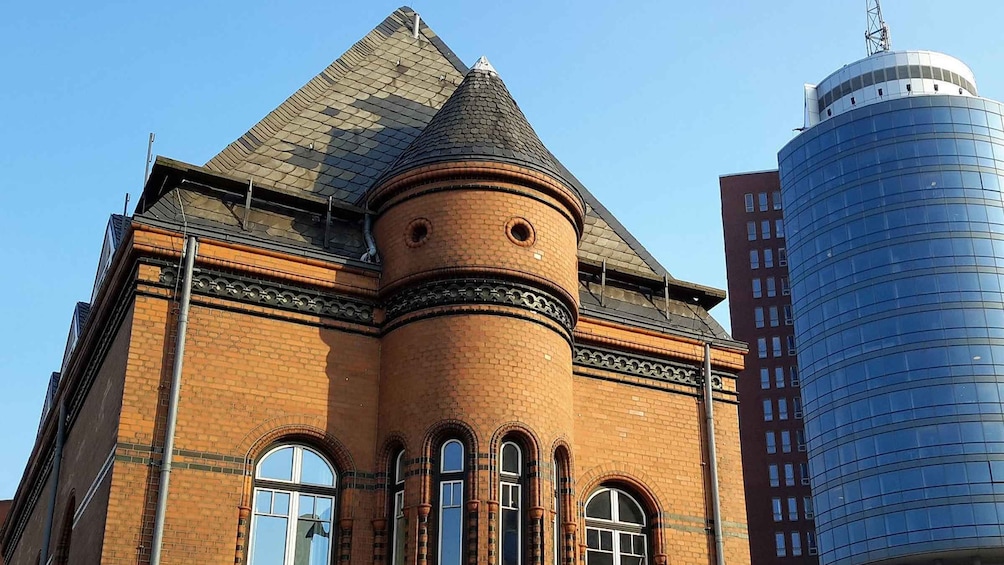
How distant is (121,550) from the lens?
51.9 ft

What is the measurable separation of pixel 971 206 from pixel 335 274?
291ft

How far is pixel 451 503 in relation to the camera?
679 inches

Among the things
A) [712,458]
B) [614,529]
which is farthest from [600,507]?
[712,458]

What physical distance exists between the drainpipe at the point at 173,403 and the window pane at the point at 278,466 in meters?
1.42

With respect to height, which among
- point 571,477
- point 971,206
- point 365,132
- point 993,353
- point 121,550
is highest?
point 971,206

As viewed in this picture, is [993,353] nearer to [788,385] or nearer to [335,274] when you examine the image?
[788,385]

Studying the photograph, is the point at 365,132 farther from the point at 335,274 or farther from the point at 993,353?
the point at 993,353

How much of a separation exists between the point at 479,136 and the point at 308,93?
16.5 ft

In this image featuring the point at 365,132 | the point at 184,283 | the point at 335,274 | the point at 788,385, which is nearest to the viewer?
the point at 184,283

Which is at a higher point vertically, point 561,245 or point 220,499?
point 561,245

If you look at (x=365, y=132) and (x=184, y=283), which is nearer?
(x=184, y=283)

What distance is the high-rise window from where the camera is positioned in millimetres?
103375

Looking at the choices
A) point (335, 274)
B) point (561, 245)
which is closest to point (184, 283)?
point (335, 274)

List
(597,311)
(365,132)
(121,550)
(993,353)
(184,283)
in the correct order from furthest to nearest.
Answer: (993,353), (365,132), (597,311), (184,283), (121,550)
